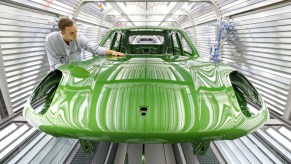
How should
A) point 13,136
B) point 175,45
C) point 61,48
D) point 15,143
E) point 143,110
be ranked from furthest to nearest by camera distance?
point 175,45 → point 61,48 → point 13,136 → point 15,143 → point 143,110

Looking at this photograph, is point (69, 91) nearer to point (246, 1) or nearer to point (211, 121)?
point (211, 121)

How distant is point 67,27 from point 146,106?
179 cm

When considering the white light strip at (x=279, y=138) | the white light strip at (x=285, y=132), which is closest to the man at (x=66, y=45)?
the white light strip at (x=279, y=138)

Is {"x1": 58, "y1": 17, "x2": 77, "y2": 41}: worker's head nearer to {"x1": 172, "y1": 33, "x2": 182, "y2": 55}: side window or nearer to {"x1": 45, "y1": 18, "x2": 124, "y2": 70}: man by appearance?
{"x1": 45, "y1": 18, "x2": 124, "y2": 70}: man

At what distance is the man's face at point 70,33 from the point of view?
2749mm

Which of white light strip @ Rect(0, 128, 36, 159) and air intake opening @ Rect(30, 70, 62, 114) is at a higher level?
air intake opening @ Rect(30, 70, 62, 114)

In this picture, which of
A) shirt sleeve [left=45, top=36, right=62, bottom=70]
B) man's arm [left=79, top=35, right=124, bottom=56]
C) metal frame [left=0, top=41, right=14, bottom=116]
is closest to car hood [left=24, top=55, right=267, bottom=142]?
man's arm [left=79, top=35, right=124, bottom=56]

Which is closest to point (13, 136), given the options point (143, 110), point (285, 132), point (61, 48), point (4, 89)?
point (4, 89)

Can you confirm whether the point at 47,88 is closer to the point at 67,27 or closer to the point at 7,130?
the point at 67,27

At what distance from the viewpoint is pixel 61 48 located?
300cm

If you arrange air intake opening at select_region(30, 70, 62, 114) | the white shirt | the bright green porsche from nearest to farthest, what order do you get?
the bright green porsche, air intake opening at select_region(30, 70, 62, 114), the white shirt

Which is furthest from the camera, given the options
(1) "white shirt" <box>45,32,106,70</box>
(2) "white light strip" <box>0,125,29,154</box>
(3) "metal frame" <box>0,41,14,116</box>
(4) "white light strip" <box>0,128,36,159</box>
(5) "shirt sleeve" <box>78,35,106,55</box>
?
(3) "metal frame" <box>0,41,14,116</box>

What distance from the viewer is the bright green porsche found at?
1.39 metres

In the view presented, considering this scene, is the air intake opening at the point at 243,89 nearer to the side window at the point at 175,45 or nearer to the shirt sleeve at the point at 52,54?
the side window at the point at 175,45
